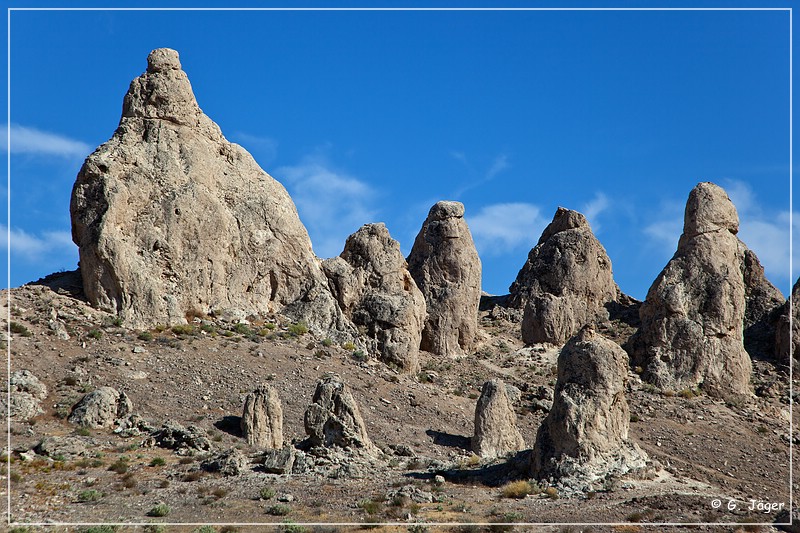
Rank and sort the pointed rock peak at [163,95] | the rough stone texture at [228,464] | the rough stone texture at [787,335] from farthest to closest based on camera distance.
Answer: the rough stone texture at [787,335]
the pointed rock peak at [163,95]
the rough stone texture at [228,464]

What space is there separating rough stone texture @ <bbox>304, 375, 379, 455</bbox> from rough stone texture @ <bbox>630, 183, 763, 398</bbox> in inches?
851

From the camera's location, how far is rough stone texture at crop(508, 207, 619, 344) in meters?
67.5

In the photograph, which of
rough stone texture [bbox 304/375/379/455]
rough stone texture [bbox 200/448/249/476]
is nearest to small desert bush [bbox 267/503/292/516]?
rough stone texture [bbox 200/448/249/476]

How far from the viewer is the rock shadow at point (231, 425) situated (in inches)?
1725

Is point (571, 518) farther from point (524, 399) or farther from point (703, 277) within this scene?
point (703, 277)

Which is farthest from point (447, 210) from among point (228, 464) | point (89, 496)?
point (89, 496)

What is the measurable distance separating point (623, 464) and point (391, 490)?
6261mm

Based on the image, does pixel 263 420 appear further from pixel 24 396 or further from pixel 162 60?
pixel 162 60

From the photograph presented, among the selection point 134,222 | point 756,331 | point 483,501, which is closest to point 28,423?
point 134,222

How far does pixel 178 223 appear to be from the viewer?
54.2 meters

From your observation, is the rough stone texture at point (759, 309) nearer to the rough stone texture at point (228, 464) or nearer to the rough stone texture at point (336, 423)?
the rough stone texture at point (336, 423)

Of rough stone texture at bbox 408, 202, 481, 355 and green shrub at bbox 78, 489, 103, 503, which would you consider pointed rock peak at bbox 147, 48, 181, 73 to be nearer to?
rough stone texture at bbox 408, 202, 481, 355

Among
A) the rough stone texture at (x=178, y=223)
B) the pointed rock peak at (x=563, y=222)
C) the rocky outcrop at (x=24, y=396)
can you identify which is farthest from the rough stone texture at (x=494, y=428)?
the pointed rock peak at (x=563, y=222)

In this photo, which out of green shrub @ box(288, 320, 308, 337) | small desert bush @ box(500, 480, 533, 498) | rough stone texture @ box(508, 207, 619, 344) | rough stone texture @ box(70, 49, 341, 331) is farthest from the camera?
rough stone texture @ box(508, 207, 619, 344)
